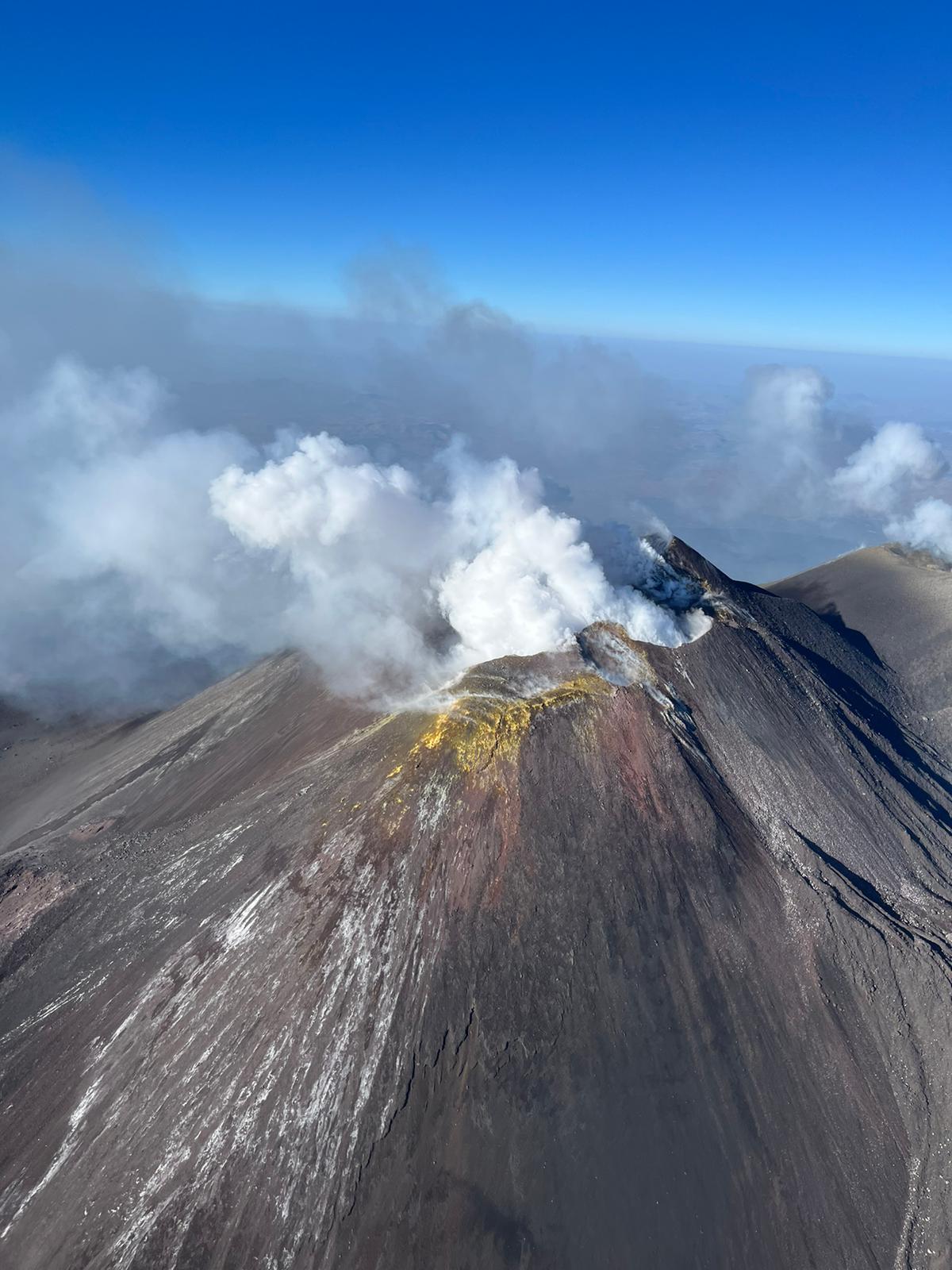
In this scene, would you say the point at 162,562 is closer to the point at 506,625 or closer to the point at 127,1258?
the point at 506,625

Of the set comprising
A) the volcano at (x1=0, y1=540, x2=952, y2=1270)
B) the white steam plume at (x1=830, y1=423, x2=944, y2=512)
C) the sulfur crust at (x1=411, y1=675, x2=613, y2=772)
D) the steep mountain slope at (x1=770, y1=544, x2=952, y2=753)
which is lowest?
the white steam plume at (x1=830, y1=423, x2=944, y2=512)

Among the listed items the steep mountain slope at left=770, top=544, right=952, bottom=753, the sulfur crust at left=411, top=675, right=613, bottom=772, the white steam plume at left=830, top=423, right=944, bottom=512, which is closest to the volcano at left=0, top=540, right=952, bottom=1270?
the sulfur crust at left=411, top=675, right=613, bottom=772

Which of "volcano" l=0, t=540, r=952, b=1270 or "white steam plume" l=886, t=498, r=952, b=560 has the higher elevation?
"volcano" l=0, t=540, r=952, b=1270

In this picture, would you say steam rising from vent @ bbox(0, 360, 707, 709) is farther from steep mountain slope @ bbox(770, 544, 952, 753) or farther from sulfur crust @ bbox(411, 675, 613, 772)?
steep mountain slope @ bbox(770, 544, 952, 753)

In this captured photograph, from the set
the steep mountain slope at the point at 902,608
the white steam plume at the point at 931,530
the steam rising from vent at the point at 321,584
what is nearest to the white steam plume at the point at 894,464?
the white steam plume at the point at 931,530

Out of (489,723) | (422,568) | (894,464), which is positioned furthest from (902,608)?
(894,464)

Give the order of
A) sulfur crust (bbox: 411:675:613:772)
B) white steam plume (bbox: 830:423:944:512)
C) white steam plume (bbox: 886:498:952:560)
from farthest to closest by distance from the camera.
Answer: white steam plume (bbox: 830:423:944:512), white steam plume (bbox: 886:498:952:560), sulfur crust (bbox: 411:675:613:772)
